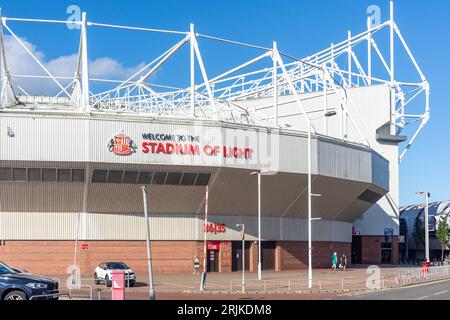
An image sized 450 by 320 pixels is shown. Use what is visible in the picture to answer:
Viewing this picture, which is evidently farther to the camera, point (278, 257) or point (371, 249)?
point (371, 249)

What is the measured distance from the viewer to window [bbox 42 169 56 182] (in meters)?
57.3

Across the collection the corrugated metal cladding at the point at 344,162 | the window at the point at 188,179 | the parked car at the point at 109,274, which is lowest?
the parked car at the point at 109,274

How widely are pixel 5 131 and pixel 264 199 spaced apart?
80.6ft

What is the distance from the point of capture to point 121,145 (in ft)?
189

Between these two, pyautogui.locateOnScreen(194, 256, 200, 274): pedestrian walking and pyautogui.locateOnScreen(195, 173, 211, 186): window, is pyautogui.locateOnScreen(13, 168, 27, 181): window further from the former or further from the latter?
pyautogui.locateOnScreen(194, 256, 200, 274): pedestrian walking

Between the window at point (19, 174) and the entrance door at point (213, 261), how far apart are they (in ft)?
62.2

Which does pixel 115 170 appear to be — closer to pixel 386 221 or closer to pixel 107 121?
pixel 107 121

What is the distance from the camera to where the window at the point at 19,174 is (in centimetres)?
5684

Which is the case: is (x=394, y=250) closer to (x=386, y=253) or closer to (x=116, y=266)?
(x=386, y=253)

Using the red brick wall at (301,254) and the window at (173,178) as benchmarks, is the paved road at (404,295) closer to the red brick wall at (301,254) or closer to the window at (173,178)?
the window at (173,178)

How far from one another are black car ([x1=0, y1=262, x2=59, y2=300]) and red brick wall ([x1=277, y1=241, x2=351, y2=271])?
45.2 m

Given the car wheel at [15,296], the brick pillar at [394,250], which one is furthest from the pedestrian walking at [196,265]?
the brick pillar at [394,250]

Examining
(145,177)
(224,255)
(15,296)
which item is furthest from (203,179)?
(15,296)

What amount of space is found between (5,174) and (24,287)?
1228 inches
